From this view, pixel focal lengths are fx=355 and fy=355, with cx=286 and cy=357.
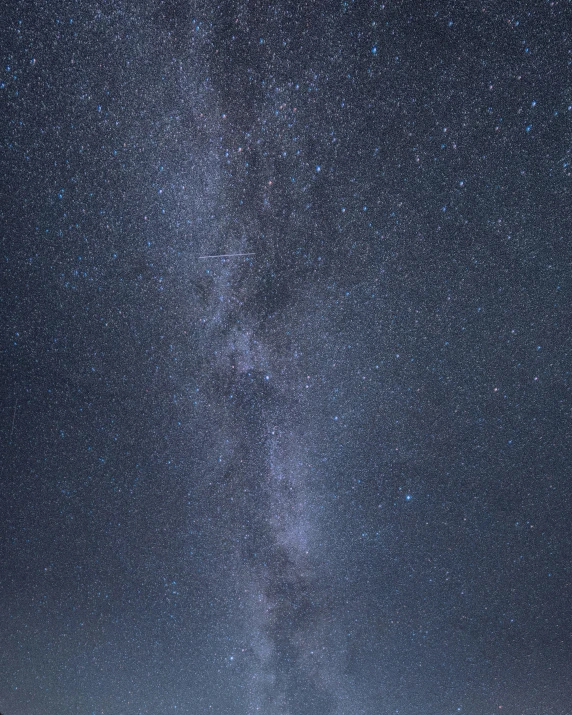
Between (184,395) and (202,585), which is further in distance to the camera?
(202,585)

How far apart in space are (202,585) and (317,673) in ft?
1.81

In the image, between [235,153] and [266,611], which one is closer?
[235,153]

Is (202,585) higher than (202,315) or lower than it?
lower

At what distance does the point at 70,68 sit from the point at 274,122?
1.96 ft

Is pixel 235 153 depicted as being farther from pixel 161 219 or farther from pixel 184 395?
pixel 184 395

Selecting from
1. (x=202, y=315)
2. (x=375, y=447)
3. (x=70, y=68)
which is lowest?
(x=375, y=447)

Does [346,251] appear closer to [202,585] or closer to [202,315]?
[202,315]

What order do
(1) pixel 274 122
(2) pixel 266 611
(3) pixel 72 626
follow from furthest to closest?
(3) pixel 72 626
(2) pixel 266 611
(1) pixel 274 122

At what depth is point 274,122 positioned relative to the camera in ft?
3.25

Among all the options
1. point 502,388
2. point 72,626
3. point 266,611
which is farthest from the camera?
point 72,626

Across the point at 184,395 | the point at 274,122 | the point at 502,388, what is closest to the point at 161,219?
the point at 274,122

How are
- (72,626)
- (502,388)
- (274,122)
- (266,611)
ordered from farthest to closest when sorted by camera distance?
(72,626) → (266,611) → (502,388) → (274,122)

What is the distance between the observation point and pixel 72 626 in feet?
4.81

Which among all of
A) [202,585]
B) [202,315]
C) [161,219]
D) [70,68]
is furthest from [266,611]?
[70,68]
